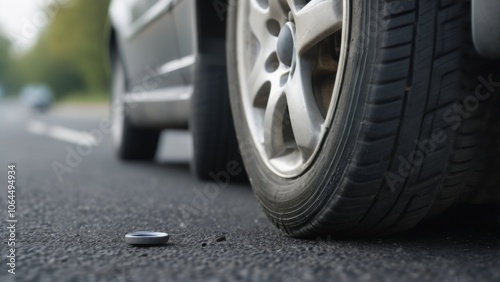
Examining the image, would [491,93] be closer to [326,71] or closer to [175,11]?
[326,71]

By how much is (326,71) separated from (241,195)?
4.53 feet

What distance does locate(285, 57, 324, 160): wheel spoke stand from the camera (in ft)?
6.98

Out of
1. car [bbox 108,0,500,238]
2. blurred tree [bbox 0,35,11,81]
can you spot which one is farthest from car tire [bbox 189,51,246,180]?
blurred tree [bbox 0,35,11,81]

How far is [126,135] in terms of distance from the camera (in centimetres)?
544

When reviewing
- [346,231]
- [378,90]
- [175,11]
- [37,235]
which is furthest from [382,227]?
[175,11]

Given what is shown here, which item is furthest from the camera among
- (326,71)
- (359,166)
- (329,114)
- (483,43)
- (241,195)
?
(241,195)

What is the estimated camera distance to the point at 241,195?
351 cm

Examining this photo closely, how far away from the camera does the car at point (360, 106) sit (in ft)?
5.98

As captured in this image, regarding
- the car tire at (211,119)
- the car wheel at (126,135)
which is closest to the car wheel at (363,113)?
the car tire at (211,119)

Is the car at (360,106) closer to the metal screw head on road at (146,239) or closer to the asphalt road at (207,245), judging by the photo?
the asphalt road at (207,245)

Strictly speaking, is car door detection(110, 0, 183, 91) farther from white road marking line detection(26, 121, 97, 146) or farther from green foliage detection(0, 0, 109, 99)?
green foliage detection(0, 0, 109, 99)

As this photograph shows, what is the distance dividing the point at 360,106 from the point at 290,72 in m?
0.47
